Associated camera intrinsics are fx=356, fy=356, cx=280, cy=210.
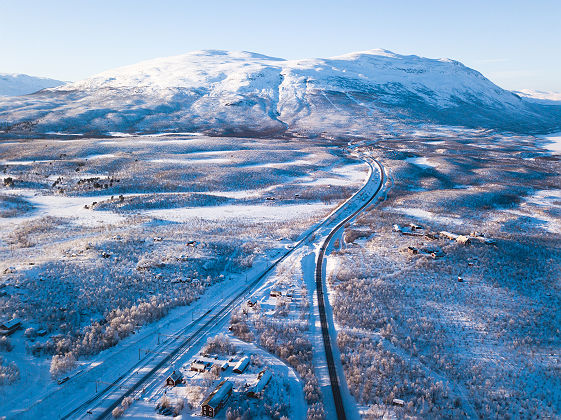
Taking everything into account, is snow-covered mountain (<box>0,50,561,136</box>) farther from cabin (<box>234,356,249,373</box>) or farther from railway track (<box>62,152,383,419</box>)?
cabin (<box>234,356,249,373</box>)

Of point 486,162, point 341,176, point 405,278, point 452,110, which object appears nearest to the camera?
point 405,278

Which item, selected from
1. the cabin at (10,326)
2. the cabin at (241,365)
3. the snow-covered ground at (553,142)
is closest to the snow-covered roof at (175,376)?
the cabin at (241,365)

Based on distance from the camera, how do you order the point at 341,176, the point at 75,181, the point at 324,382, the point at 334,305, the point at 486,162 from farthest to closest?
the point at 486,162
the point at 341,176
the point at 75,181
the point at 334,305
the point at 324,382

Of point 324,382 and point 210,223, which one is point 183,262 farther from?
point 324,382

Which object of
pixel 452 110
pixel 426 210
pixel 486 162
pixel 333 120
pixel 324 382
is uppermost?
pixel 452 110

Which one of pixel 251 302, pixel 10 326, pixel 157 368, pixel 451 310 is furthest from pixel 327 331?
pixel 10 326

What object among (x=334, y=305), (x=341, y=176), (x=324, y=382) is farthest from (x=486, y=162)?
(x=324, y=382)

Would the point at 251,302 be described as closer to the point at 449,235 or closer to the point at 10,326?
the point at 10,326
